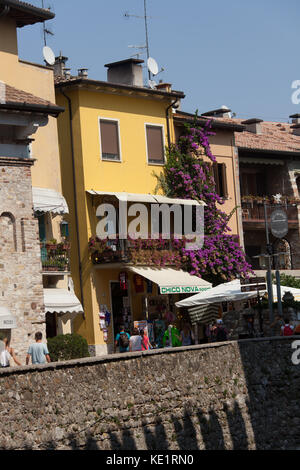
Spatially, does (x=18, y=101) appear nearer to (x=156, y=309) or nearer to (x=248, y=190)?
(x=156, y=309)

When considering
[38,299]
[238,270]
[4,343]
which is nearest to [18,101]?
[38,299]

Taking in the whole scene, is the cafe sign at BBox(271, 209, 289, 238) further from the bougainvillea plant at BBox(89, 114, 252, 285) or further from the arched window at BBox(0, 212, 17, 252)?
the arched window at BBox(0, 212, 17, 252)

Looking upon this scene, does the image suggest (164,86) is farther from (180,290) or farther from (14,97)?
(14,97)

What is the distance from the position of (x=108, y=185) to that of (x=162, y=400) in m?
17.6

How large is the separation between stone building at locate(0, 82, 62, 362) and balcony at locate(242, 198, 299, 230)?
18574 mm

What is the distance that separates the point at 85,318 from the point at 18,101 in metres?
11.1

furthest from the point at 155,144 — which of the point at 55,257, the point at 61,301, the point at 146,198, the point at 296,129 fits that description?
the point at 296,129

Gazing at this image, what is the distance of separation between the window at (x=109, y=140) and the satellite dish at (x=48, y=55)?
98.6 inches

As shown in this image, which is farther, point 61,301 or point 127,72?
point 127,72

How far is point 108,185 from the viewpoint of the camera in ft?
125

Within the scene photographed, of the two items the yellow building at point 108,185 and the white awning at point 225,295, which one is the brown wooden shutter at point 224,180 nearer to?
the yellow building at point 108,185

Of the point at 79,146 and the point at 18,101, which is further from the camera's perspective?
the point at 79,146
